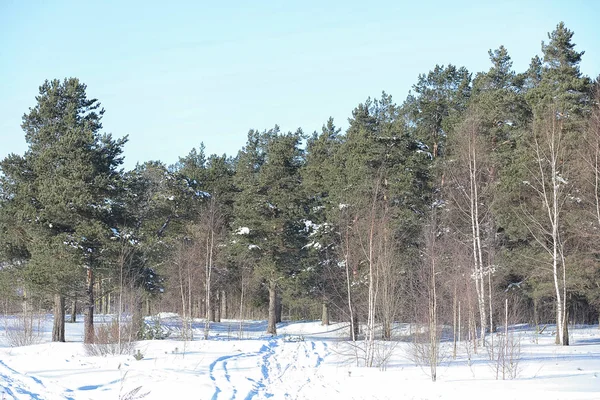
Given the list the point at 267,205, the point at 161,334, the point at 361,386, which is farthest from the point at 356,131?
the point at 361,386

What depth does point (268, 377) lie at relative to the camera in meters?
13.7

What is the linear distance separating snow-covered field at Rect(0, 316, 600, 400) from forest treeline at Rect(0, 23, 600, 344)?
6.54ft

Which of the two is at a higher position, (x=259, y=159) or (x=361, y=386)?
(x=259, y=159)


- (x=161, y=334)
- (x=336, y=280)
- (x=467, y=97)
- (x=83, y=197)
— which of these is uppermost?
(x=467, y=97)

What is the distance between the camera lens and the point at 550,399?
10172mm

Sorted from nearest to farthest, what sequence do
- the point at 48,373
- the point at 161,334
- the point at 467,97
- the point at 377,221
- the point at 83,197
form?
the point at 48,373 → the point at 377,221 → the point at 83,197 → the point at 161,334 → the point at 467,97

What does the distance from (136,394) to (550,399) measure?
7.41 m

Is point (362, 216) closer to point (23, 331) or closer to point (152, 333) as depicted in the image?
point (152, 333)

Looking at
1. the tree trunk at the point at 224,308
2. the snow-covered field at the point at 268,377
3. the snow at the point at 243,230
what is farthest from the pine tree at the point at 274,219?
the tree trunk at the point at 224,308

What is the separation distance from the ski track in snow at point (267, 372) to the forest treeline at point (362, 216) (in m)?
2.13

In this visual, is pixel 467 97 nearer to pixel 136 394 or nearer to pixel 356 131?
pixel 356 131

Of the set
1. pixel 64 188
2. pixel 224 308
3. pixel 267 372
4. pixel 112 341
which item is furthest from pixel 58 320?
pixel 224 308

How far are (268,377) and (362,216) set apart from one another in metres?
11.8

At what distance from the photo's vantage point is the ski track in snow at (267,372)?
11289 mm
